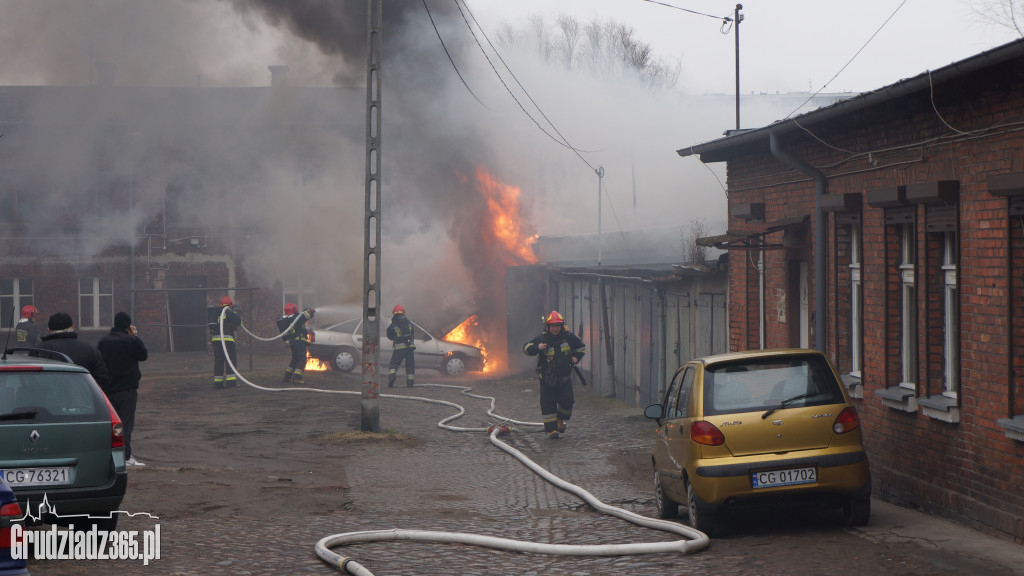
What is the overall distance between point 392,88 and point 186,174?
A: 31.7ft

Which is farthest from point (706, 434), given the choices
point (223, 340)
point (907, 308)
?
point (223, 340)

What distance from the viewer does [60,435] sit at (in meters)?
6.88

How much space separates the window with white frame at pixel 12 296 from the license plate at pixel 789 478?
30.7 meters

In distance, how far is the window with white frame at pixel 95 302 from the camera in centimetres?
3350

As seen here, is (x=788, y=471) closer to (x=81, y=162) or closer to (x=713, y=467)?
(x=713, y=467)

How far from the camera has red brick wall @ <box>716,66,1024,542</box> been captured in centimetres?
759

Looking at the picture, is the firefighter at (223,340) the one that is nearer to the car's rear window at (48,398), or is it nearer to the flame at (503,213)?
the flame at (503,213)

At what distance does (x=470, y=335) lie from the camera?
28.6m

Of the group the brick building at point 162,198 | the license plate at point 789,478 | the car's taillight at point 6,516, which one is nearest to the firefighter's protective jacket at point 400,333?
the brick building at point 162,198

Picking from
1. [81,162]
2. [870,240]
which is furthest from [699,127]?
[870,240]

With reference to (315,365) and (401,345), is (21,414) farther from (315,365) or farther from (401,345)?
(315,365)

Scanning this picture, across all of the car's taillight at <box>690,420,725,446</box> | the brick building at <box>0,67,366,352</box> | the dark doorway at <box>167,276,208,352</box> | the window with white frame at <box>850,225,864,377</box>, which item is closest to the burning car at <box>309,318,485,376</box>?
the brick building at <box>0,67,366,352</box>

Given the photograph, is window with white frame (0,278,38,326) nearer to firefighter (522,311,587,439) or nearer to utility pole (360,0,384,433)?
utility pole (360,0,384,433)

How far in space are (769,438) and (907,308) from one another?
2805mm
